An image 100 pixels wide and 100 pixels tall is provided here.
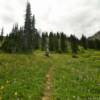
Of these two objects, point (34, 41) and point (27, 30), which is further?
point (34, 41)

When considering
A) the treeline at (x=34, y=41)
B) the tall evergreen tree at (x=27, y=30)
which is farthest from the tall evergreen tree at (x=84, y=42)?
the tall evergreen tree at (x=27, y=30)

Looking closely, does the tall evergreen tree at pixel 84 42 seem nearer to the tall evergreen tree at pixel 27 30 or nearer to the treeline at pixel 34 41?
the treeline at pixel 34 41

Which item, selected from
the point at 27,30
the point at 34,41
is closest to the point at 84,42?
the point at 34,41

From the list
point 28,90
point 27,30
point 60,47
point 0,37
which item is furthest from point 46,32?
point 28,90

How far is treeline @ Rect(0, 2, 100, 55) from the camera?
282 feet

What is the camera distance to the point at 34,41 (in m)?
130

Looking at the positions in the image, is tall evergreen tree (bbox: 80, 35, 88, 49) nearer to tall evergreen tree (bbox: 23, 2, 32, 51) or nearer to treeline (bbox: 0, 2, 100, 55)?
treeline (bbox: 0, 2, 100, 55)

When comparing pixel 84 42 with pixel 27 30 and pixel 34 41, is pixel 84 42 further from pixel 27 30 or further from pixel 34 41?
pixel 27 30

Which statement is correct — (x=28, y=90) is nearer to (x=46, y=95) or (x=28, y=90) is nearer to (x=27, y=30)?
(x=46, y=95)

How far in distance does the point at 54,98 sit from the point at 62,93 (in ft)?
5.13

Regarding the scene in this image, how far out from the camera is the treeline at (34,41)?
8600 centimetres

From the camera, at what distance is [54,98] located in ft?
47.1

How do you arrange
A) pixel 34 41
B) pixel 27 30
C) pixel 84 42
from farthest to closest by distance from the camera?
pixel 84 42
pixel 34 41
pixel 27 30

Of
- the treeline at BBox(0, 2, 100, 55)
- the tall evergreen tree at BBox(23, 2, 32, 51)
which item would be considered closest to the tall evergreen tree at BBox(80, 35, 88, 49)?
the treeline at BBox(0, 2, 100, 55)
